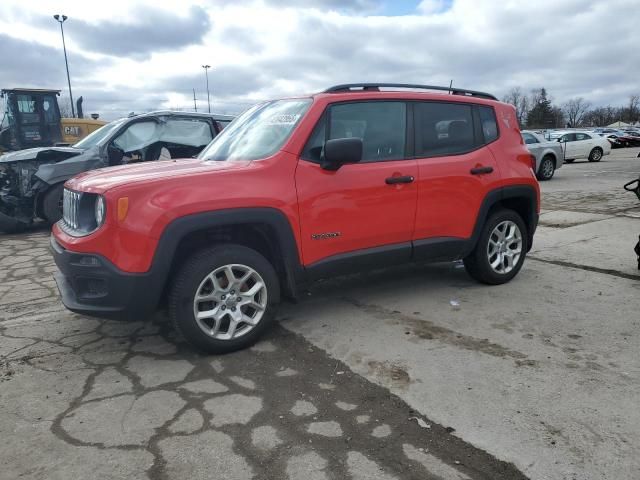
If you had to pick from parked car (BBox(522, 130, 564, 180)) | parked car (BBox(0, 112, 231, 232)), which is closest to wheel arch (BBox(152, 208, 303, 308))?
parked car (BBox(0, 112, 231, 232))

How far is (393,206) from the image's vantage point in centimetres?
422

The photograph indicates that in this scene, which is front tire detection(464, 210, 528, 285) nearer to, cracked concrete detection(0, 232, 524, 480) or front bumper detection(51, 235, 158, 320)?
cracked concrete detection(0, 232, 524, 480)

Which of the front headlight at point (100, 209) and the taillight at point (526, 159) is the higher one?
the taillight at point (526, 159)

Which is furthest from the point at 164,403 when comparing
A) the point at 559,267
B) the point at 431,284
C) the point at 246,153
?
the point at 559,267

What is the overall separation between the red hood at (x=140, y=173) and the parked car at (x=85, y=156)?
4.23 m

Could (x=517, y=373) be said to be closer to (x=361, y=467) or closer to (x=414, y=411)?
(x=414, y=411)

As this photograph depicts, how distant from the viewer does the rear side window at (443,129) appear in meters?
4.47

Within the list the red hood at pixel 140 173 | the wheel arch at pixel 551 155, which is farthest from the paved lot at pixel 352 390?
the wheel arch at pixel 551 155

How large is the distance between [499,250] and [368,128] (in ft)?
6.38

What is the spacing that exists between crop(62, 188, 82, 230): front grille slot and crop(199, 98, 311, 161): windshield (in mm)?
1144

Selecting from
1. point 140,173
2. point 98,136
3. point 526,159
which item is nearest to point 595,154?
point 526,159

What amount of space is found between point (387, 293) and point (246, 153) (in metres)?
1.97

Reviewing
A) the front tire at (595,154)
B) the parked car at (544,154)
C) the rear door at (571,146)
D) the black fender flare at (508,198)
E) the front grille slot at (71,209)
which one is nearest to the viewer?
the front grille slot at (71,209)

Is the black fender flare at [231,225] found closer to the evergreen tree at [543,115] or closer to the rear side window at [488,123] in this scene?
the rear side window at [488,123]
